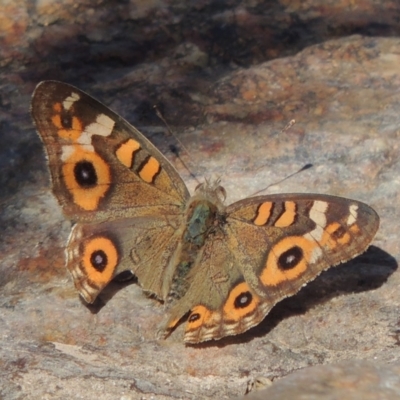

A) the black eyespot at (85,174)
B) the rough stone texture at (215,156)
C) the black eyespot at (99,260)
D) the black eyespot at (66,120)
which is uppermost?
the black eyespot at (66,120)

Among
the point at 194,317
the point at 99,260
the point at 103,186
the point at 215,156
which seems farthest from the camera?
the point at 215,156

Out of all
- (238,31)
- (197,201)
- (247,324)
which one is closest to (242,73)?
(238,31)

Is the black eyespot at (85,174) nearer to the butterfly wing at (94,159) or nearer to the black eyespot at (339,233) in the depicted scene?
the butterfly wing at (94,159)

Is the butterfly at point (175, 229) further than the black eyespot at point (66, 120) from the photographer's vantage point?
No

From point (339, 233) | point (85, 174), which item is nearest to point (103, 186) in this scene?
point (85, 174)

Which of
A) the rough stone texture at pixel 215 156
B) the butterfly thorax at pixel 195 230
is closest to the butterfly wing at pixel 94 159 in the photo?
the butterfly thorax at pixel 195 230

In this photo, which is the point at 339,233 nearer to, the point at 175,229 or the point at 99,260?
the point at 175,229
